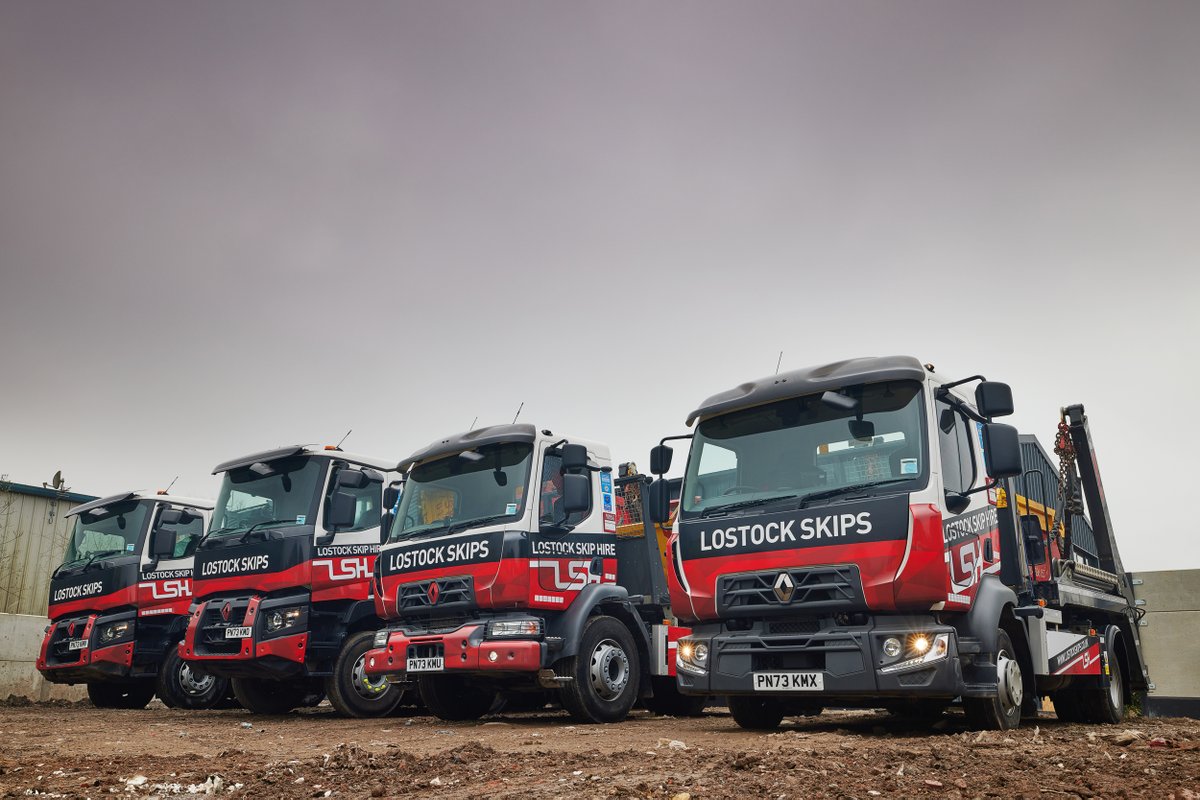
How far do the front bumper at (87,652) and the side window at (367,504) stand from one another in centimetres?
414

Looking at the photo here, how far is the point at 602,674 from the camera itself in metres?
9.30

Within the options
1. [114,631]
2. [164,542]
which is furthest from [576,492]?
[114,631]

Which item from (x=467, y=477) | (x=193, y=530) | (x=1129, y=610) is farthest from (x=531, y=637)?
(x=193, y=530)

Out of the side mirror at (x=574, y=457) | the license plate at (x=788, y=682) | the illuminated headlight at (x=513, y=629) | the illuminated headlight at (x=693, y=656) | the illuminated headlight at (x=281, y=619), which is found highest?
the side mirror at (x=574, y=457)

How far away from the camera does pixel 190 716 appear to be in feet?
38.4

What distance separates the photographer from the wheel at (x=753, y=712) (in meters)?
8.06

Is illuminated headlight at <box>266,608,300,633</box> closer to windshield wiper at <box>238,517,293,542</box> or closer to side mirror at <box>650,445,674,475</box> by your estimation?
windshield wiper at <box>238,517,293,542</box>

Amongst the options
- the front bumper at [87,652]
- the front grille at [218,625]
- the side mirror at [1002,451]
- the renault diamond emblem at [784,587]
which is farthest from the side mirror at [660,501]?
the front bumper at [87,652]

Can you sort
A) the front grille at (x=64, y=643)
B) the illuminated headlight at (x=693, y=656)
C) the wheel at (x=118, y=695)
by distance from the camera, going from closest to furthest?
the illuminated headlight at (x=693, y=656), the front grille at (x=64, y=643), the wheel at (x=118, y=695)

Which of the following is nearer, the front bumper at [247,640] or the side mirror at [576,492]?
the side mirror at [576,492]

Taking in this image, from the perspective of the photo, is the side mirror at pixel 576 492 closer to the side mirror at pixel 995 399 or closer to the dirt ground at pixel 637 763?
the dirt ground at pixel 637 763

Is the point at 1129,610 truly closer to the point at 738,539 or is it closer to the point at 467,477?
the point at 738,539

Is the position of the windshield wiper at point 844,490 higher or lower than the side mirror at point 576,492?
lower

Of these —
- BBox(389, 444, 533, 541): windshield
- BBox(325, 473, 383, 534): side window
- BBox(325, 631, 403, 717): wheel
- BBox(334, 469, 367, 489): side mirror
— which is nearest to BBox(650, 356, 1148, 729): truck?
BBox(389, 444, 533, 541): windshield
